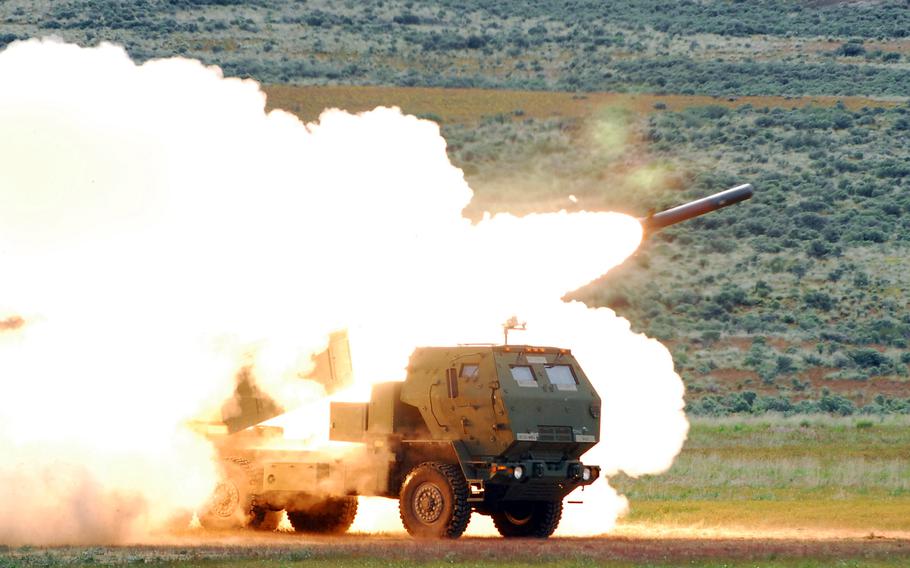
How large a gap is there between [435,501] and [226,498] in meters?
4.19

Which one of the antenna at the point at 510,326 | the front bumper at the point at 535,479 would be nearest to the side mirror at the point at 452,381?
the antenna at the point at 510,326

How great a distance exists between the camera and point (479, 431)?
2819 centimetres

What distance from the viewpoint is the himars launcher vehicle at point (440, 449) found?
2800 cm

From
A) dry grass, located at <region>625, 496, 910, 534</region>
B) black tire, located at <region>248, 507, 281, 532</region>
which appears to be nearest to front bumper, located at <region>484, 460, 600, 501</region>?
dry grass, located at <region>625, 496, 910, 534</region>

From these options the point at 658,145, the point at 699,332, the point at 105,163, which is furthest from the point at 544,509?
the point at 658,145

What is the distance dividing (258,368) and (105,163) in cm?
440

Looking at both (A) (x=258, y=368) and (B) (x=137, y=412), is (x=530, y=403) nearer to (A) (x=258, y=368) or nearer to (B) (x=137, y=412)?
(A) (x=258, y=368)

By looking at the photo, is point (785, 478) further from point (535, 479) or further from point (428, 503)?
point (428, 503)

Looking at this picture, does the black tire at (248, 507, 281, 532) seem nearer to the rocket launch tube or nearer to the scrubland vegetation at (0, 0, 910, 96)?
the rocket launch tube

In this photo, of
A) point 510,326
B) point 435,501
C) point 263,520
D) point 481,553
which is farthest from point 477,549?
point 263,520

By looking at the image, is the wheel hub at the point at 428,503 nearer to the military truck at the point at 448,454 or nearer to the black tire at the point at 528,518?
the military truck at the point at 448,454

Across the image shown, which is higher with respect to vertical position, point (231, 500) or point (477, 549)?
point (231, 500)

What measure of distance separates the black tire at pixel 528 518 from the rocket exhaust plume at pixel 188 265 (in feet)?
5.99

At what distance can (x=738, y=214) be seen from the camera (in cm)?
7238
